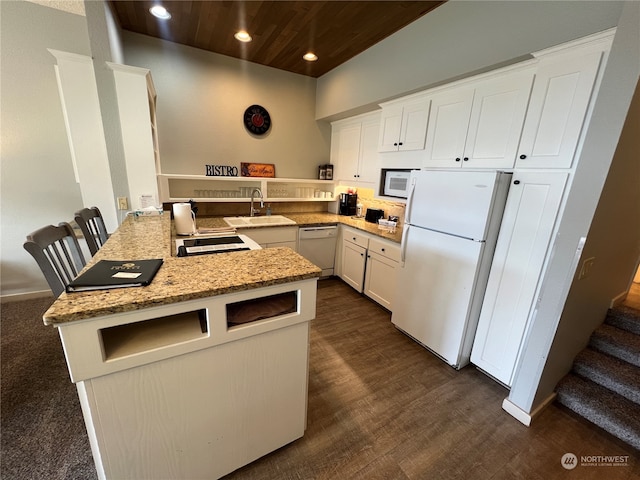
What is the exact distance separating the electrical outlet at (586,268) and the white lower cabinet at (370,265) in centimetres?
137

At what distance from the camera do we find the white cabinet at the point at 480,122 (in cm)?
181

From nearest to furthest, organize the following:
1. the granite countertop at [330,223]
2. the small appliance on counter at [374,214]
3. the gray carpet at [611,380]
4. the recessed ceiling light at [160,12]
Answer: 1. the gray carpet at [611,380]
2. the recessed ceiling light at [160,12]
3. the granite countertop at [330,223]
4. the small appliance on counter at [374,214]

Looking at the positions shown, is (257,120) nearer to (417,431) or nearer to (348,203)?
(348,203)

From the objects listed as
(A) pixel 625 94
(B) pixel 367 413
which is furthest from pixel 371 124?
(B) pixel 367 413

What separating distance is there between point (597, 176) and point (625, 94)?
1.32ft

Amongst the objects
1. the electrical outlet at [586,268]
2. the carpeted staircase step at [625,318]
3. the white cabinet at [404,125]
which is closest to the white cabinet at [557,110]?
the electrical outlet at [586,268]

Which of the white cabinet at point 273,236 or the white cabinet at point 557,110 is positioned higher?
the white cabinet at point 557,110

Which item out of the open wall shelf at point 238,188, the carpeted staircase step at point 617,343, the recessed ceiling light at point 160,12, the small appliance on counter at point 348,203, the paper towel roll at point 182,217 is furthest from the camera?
the small appliance on counter at point 348,203

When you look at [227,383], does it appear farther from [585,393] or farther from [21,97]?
[21,97]

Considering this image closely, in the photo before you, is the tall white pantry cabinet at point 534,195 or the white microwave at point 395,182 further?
the white microwave at point 395,182

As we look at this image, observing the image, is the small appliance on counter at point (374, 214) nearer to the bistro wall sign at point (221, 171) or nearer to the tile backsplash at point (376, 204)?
the tile backsplash at point (376, 204)

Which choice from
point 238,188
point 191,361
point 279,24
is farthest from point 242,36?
point 191,361

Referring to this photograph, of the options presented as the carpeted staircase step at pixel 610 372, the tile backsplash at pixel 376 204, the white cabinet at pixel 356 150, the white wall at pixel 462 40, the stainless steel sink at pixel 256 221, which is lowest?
the carpeted staircase step at pixel 610 372

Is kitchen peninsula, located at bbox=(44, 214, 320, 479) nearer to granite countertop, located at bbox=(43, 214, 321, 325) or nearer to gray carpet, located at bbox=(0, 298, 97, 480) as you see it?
granite countertop, located at bbox=(43, 214, 321, 325)
